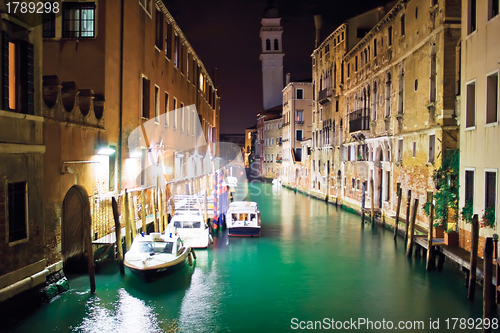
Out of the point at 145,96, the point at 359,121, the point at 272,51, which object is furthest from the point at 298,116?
the point at 145,96

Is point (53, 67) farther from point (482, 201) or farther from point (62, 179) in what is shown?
point (482, 201)

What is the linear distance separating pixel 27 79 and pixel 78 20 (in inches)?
168

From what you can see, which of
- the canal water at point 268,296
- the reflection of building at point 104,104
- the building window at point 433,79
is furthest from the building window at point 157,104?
the building window at point 433,79

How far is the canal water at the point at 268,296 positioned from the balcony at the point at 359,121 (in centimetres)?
845

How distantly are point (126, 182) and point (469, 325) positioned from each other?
9111 millimetres

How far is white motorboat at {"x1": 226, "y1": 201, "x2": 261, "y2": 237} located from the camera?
1655 cm

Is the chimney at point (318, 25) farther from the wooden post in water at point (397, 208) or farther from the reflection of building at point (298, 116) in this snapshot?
the wooden post in water at point (397, 208)

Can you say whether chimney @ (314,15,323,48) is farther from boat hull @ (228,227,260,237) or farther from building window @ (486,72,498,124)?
building window @ (486,72,498,124)

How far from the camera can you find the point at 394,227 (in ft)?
55.3

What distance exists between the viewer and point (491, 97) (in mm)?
9523

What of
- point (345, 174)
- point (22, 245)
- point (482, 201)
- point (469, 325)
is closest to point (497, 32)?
point (482, 201)

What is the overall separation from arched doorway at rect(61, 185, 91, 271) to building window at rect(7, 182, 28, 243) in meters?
2.07

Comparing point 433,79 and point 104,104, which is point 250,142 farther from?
point 104,104

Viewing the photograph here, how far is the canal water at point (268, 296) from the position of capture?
26.2 feet
